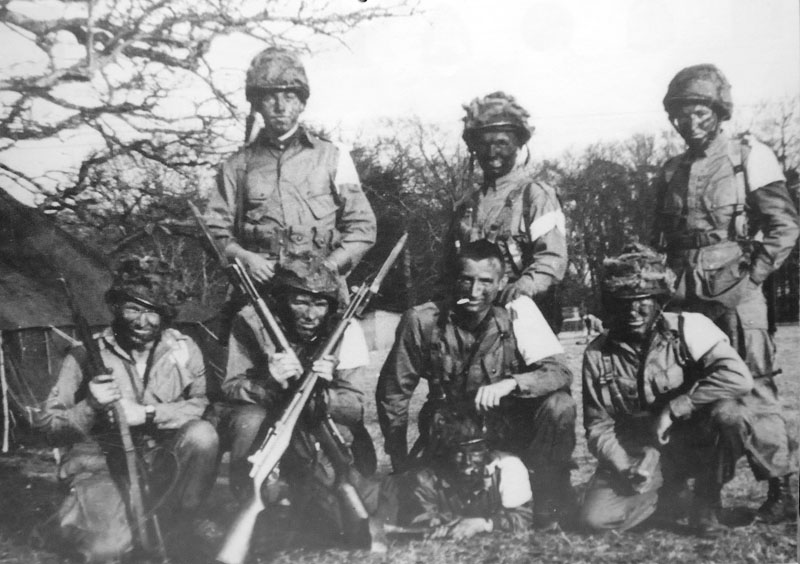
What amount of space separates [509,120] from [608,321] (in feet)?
4.52

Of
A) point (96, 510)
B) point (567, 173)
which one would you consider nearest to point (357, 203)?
point (567, 173)

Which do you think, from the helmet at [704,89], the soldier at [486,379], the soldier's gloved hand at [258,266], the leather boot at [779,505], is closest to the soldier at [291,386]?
the soldier's gloved hand at [258,266]

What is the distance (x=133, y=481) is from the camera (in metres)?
3.99

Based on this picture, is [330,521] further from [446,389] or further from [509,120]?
[509,120]

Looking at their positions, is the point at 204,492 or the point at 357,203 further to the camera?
the point at 357,203

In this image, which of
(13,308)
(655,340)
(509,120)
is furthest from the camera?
(13,308)

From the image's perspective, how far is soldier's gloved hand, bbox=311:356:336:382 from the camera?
Answer: 411 centimetres

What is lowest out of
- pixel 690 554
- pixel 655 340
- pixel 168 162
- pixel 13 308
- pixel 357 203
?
pixel 690 554

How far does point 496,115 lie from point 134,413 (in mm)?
2761

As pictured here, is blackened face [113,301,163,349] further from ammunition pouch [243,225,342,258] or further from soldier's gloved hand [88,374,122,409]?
ammunition pouch [243,225,342,258]

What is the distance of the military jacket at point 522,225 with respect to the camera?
4.58m

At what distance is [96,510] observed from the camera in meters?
4.05

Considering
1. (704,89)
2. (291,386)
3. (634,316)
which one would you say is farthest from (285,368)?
(704,89)

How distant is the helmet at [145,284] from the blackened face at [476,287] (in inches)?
66.1
